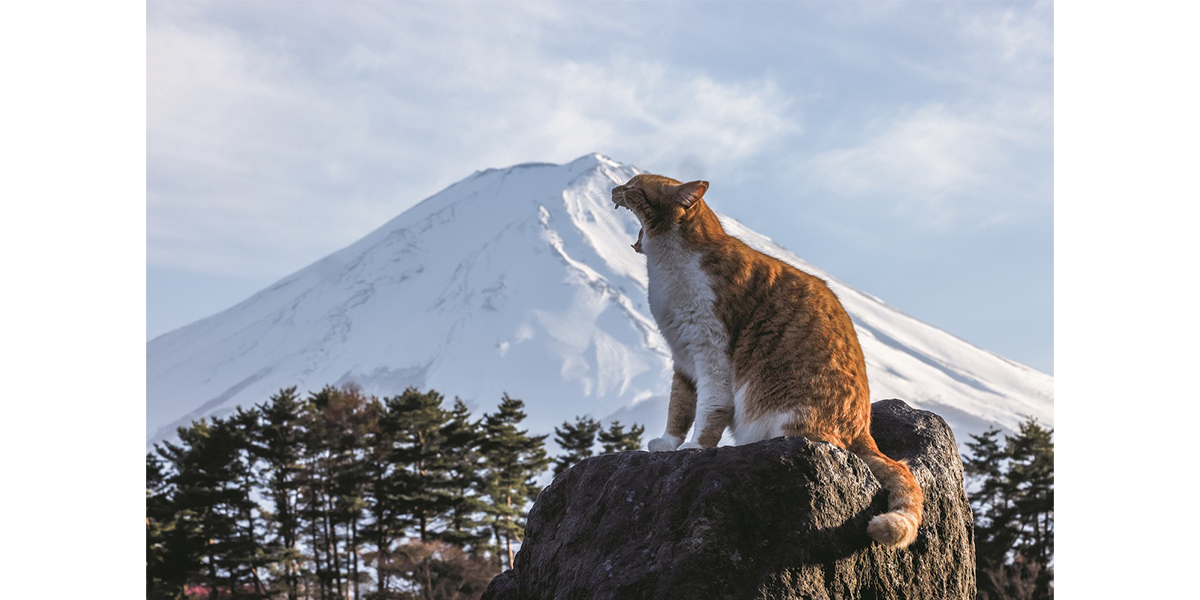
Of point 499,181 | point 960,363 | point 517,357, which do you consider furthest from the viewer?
point 499,181

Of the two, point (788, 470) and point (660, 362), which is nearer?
point (788, 470)

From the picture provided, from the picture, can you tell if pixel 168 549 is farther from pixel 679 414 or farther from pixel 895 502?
pixel 895 502

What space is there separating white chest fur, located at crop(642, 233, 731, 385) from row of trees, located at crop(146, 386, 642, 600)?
20.6 meters

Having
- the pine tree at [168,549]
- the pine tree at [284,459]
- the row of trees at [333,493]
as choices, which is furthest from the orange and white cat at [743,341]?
the pine tree at [284,459]

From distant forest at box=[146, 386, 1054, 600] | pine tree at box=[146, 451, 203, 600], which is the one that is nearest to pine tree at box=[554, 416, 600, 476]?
distant forest at box=[146, 386, 1054, 600]

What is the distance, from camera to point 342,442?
26.9 m

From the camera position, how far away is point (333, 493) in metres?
26.7

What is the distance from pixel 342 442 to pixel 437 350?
84.2 m

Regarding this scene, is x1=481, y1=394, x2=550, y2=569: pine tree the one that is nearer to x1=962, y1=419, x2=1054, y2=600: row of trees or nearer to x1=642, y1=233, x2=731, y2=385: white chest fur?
x1=962, y1=419, x2=1054, y2=600: row of trees

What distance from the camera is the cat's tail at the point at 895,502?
318cm

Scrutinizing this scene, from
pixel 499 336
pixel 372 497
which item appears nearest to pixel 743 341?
pixel 372 497

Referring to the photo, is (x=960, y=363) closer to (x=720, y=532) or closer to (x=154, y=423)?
(x=154, y=423)

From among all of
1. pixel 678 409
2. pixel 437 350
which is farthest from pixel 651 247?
pixel 437 350

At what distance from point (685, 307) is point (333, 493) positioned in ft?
82.1
